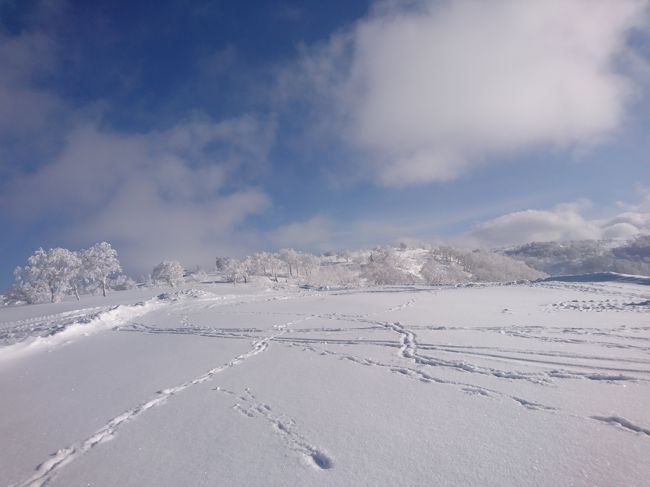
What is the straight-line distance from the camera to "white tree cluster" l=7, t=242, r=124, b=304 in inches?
1596

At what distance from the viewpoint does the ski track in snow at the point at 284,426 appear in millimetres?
4398

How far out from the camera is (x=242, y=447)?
479cm

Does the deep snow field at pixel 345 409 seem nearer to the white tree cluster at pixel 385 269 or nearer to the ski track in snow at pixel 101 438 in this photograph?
the ski track in snow at pixel 101 438

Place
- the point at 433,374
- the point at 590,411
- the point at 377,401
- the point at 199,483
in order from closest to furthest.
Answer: the point at 199,483 → the point at 590,411 → the point at 377,401 → the point at 433,374

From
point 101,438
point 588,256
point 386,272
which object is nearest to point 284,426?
point 101,438

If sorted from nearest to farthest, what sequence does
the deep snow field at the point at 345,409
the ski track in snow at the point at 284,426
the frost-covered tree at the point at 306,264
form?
the deep snow field at the point at 345,409 < the ski track in snow at the point at 284,426 < the frost-covered tree at the point at 306,264

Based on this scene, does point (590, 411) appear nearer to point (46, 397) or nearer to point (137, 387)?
point (137, 387)

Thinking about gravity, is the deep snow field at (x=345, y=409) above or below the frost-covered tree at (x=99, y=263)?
below

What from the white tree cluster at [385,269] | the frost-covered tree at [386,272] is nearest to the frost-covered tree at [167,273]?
the white tree cluster at [385,269]

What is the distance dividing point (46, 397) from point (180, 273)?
55931mm

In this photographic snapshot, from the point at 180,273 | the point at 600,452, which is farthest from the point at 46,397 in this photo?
the point at 180,273

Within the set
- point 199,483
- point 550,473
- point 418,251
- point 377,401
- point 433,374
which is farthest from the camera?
point 418,251

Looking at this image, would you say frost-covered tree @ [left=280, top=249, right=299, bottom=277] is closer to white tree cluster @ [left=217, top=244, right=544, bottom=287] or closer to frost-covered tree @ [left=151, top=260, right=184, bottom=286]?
white tree cluster @ [left=217, top=244, right=544, bottom=287]

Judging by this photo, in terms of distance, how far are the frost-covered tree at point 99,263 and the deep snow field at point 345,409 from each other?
35808mm
